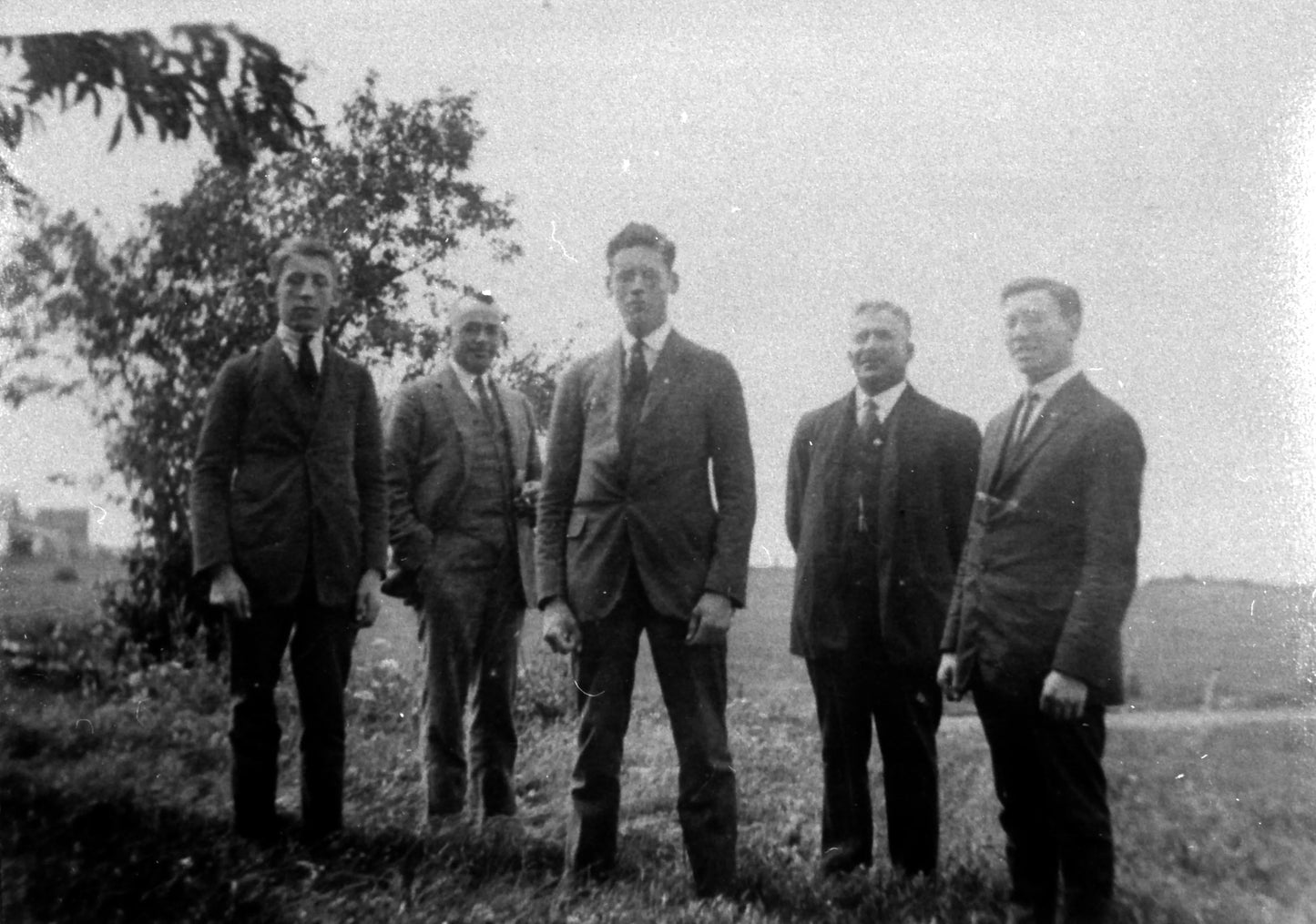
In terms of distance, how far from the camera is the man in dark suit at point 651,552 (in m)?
3.21

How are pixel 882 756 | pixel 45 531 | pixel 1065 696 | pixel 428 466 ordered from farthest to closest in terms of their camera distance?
pixel 428 466 < pixel 45 531 < pixel 882 756 < pixel 1065 696

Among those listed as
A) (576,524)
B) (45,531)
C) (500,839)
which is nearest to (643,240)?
(576,524)

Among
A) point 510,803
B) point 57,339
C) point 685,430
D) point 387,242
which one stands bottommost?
point 510,803

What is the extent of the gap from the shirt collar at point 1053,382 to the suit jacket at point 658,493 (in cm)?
83

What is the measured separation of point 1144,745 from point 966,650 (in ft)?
3.40

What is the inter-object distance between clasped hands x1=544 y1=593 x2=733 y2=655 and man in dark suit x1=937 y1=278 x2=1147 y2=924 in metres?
0.64

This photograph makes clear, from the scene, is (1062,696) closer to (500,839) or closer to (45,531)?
(500,839)

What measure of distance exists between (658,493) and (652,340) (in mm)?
469

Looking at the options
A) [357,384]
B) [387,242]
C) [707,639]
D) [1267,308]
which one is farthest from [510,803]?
[1267,308]

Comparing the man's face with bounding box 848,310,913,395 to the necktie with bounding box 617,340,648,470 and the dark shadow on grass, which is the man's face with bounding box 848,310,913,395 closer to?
the necktie with bounding box 617,340,648,470

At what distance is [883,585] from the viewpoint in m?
3.44

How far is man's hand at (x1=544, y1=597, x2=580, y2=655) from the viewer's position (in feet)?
10.9

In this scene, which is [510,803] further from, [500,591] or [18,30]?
[18,30]

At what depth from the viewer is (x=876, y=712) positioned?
3533 millimetres
